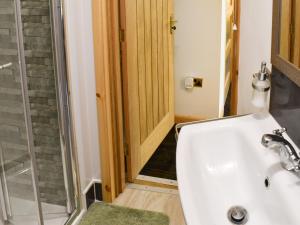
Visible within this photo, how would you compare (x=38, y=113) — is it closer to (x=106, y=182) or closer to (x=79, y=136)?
→ (x=79, y=136)

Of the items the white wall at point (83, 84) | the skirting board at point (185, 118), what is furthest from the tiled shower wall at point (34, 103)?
the skirting board at point (185, 118)

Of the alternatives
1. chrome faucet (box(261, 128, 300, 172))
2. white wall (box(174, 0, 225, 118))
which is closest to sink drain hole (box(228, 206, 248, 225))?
chrome faucet (box(261, 128, 300, 172))

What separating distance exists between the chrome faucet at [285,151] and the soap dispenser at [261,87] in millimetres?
282

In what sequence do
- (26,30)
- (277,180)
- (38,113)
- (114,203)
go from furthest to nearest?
(114,203) → (38,113) → (26,30) → (277,180)

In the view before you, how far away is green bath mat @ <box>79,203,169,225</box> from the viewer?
2.42 metres

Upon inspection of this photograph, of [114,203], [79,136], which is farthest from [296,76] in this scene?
[114,203]

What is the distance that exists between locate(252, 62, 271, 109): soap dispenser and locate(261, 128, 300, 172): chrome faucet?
0.93ft

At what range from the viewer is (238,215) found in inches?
53.4

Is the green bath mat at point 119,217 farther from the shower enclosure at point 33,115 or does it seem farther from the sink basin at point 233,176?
the sink basin at point 233,176

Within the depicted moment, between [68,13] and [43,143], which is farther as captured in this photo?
[43,143]

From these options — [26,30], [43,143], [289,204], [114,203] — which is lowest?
[114,203]

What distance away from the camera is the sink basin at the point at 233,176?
1.24 metres

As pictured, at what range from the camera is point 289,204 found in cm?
118

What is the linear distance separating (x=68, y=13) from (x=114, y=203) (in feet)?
3.86
